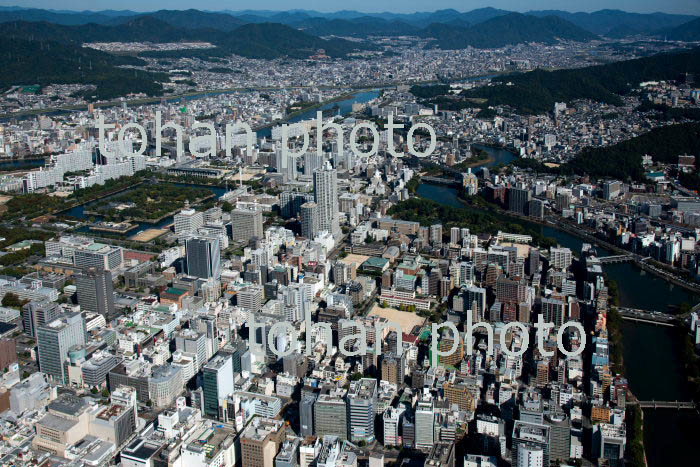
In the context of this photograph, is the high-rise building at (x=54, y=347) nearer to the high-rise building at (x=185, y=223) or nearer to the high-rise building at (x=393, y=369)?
the high-rise building at (x=393, y=369)

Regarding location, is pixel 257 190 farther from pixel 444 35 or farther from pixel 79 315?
pixel 444 35

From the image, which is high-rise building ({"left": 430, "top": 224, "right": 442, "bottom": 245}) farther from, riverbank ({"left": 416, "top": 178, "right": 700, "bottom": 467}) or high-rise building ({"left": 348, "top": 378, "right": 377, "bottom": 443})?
high-rise building ({"left": 348, "top": 378, "right": 377, "bottom": 443})

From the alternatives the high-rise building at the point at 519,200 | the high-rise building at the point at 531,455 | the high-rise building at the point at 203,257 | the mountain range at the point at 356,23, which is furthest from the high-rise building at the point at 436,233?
the mountain range at the point at 356,23

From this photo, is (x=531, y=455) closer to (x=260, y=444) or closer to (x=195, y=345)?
(x=260, y=444)

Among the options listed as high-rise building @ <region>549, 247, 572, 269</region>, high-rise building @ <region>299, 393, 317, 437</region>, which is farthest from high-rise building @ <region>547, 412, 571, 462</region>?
high-rise building @ <region>549, 247, 572, 269</region>

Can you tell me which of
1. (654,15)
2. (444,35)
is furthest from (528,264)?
(654,15)

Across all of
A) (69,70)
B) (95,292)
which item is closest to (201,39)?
(69,70)
